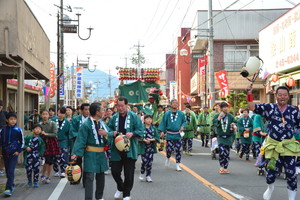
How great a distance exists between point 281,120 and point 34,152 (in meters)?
5.52

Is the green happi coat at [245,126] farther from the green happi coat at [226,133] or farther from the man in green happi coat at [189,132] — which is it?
Answer: the green happi coat at [226,133]

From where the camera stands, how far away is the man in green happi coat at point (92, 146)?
6113 mm

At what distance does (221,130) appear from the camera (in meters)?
10.6

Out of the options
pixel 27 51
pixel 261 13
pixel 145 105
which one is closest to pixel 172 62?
pixel 261 13

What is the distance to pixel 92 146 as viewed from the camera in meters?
6.22

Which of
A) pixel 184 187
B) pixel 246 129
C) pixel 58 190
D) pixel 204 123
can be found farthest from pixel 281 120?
pixel 204 123

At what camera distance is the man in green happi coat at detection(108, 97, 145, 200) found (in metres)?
6.96

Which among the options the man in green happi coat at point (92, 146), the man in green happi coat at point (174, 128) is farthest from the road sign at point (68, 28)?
the man in green happi coat at point (92, 146)

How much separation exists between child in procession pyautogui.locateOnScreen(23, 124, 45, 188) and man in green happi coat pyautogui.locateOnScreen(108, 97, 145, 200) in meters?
2.49

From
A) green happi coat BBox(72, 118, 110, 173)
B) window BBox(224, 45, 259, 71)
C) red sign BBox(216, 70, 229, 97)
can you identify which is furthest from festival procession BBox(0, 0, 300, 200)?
window BBox(224, 45, 259, 71)

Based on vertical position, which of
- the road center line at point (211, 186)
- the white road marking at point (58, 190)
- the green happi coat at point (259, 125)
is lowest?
the white road marking at point (58, 190)

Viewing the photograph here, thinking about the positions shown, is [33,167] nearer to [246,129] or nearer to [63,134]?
[63,134]

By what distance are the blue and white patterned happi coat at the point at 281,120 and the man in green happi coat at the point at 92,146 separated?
109 inches

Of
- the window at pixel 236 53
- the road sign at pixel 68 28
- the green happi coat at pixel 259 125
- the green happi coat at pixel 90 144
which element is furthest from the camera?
the window at pixel 236 53
